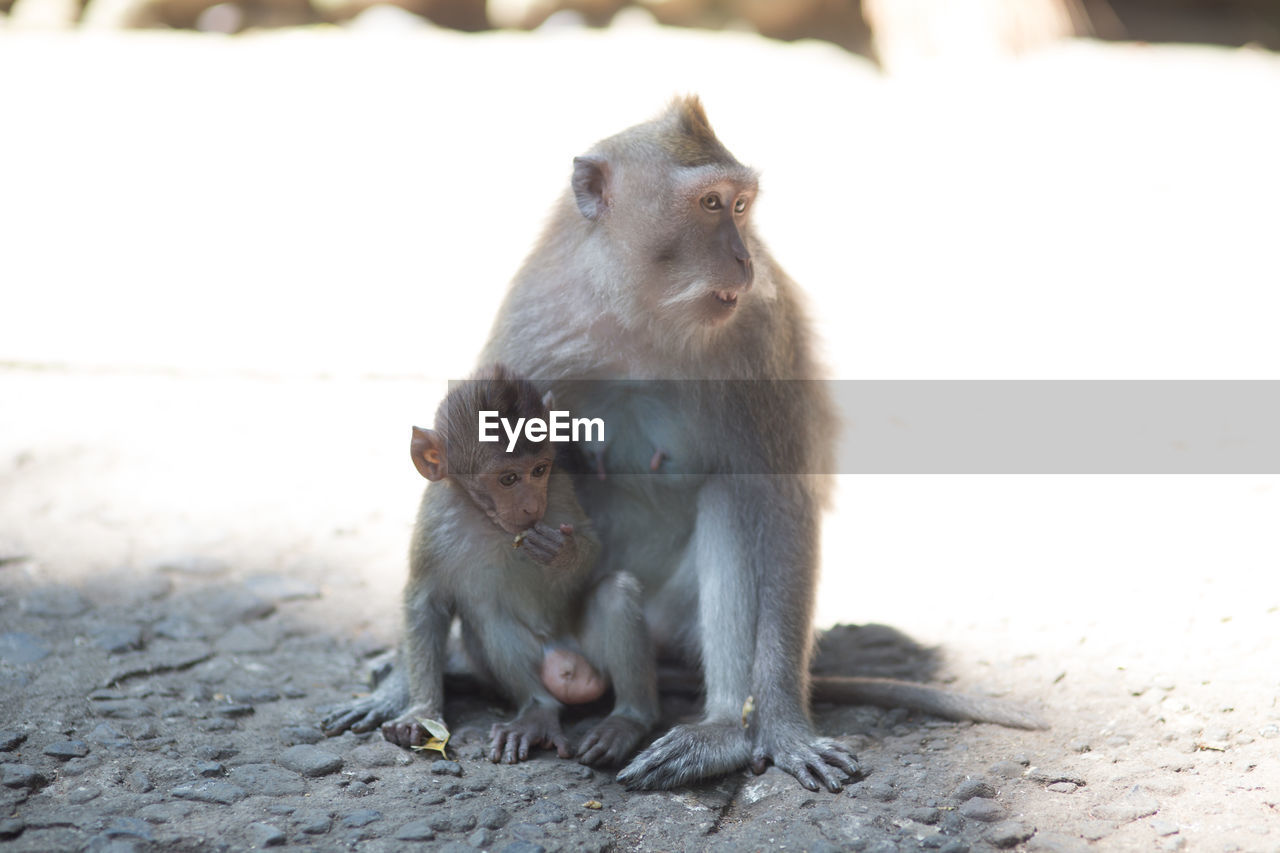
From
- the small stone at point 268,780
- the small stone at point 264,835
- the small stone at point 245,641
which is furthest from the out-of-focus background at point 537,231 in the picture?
the small stone at point 264,835

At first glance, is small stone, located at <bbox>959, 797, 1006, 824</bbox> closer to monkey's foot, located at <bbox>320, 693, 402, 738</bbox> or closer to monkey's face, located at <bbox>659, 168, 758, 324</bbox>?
monkey's face, located at <bbox>659, 168, 758, 324</bbox>

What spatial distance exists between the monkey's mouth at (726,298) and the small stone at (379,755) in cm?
174

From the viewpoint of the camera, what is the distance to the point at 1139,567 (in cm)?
508

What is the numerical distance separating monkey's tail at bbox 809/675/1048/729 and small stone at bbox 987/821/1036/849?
668 mm

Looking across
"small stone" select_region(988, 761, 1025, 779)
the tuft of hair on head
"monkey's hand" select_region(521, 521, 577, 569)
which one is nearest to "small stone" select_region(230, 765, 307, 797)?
"monkey's hand" select_region(521, 521, 577, 569)

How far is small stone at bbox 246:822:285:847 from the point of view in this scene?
325 cm

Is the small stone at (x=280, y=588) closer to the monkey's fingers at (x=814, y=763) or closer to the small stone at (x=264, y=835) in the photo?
the small stone at (x=264, y=835)

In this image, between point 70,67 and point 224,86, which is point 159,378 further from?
point 70,67

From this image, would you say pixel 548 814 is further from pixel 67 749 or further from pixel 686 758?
pixel 67 749

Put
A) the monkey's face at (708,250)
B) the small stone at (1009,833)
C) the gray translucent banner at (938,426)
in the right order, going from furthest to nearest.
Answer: the gray translucent banner at (938,426), the monkey's face at (708,250), the small stone at (1009,833)

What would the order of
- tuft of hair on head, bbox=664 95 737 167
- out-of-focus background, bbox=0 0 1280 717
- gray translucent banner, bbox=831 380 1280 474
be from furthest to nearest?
gray translucent banner, bbox=831 380 1280 474
out-of-focus background, bbox=0 0 1280 717
tuft of hair on head, bbox=664 95 737 167

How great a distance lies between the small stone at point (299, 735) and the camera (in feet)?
12.9

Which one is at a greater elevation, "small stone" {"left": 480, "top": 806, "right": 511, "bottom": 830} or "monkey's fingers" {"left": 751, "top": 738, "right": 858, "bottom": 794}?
"monkey's fingers" {"left": 751, "top": 738, "right": 858, "bottom": 794}

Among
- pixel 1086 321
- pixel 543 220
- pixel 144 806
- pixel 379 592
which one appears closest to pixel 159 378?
pixel 379 592
